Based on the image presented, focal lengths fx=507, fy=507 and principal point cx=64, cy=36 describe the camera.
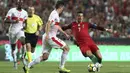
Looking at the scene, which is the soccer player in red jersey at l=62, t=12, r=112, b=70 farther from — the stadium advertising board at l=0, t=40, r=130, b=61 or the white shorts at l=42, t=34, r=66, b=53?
the stadium advertising board at l=0, t=40, r=130, b=61

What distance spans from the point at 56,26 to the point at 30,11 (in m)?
5.78

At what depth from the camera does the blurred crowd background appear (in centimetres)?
3459

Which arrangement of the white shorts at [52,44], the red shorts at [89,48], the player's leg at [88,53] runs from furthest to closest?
the red shorts at [89,48], the player's leg at [88,53], the white shorts at [52,44]

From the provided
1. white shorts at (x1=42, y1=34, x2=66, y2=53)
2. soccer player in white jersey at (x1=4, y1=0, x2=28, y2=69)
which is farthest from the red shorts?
soccer player in white jersey at (x1=4, y1=0, x2=28, y2=69)

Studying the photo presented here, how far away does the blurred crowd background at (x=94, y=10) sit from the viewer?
3459 cm

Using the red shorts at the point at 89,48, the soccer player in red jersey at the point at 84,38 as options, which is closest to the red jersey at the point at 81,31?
the soccer player in red jersey at the point at 84,38

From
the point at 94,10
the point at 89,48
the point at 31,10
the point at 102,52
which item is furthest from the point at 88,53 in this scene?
the point at 94,10

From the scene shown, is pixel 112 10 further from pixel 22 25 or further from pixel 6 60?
pixel 22 25

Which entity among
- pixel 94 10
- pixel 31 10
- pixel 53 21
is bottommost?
pixel 53 21

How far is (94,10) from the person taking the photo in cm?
3609

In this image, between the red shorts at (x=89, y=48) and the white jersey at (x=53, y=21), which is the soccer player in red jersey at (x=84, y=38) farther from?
the white jersey at (x=53, y=21)

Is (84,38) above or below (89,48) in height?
above

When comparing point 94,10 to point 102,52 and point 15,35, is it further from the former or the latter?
point 15,35

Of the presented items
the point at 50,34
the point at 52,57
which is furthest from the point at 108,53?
the point at 50,34
